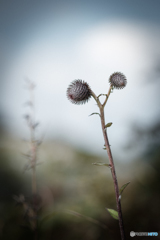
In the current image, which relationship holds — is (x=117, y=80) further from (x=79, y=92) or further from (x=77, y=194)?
(x=77, y=194)

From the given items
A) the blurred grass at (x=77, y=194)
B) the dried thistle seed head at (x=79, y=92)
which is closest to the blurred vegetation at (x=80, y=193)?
the blurred grass at (x=77, y=194)

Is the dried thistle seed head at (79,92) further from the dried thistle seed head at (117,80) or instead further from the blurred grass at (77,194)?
the blurred grass at (77,194)

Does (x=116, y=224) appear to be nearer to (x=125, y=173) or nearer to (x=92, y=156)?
(x=125, y=173)

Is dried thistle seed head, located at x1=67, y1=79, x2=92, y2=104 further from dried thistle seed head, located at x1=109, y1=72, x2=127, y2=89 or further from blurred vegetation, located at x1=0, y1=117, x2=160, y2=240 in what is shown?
blurred vegetation, located at x1=0, y1=117, x2=160, y2=240

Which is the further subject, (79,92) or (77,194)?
(77,194)

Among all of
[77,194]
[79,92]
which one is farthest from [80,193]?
[79,92]

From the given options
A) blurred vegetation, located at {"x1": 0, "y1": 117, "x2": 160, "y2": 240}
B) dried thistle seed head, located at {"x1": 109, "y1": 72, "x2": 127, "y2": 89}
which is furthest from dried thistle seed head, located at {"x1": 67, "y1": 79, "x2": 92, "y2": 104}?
blurred vegetation, located at {"x1": 0, "y1": 117, "x2": 160, "y2": 240}
